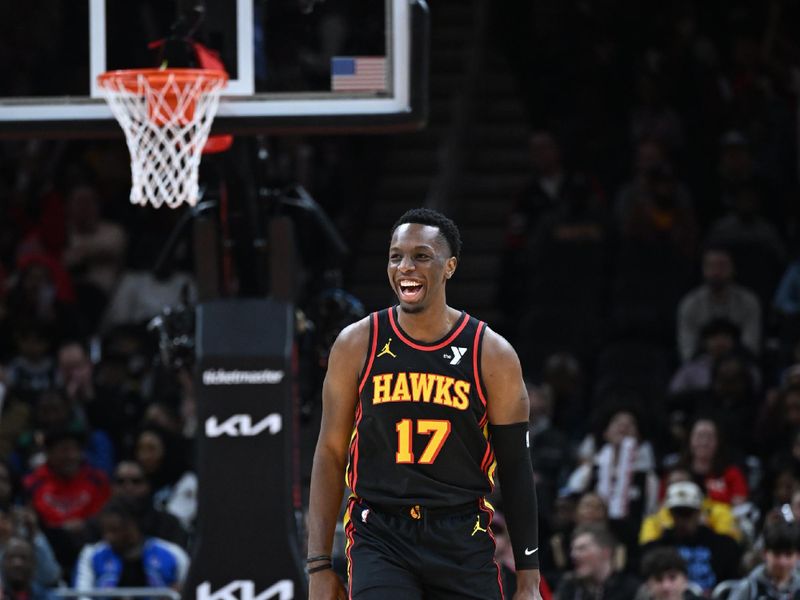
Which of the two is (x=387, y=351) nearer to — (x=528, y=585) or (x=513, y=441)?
(x=513, y=441)

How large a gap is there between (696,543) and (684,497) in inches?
11.0

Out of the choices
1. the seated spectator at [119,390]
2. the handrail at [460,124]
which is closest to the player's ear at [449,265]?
the seated spectator at [119,390]

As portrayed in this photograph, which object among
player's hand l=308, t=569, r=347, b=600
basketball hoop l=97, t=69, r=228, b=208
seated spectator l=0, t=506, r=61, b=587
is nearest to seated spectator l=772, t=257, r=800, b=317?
seated spectator l=0, t=506, r=61, b=587

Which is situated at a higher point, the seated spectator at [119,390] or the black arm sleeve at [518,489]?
the black arm sleeve at [518,489]

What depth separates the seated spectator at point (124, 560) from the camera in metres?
10.9

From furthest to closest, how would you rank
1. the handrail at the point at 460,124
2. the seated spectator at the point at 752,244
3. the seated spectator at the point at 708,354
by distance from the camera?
the handrail at the point at 460,124 < the seated spectator at the point at 752,244 < the seated spectator at the point at 708,354

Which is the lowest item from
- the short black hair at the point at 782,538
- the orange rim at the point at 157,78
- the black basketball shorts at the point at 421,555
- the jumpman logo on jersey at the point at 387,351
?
the short black hair at the point at 782,538

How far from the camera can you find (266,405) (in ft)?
29.9

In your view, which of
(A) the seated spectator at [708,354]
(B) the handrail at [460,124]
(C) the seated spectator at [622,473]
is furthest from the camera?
(B) the handrail at [460,124]

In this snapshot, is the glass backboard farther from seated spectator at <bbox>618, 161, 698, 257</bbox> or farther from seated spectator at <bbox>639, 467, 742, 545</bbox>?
seated spectator at <bbox>618, 161, 698, 257</bbox>

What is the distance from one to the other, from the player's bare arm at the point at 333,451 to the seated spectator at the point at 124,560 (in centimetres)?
533

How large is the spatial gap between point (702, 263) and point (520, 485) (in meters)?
8.79

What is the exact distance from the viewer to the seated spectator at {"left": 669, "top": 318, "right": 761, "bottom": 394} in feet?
42.8

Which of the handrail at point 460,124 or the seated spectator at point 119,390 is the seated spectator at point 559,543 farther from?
the handrail at point 460,124
